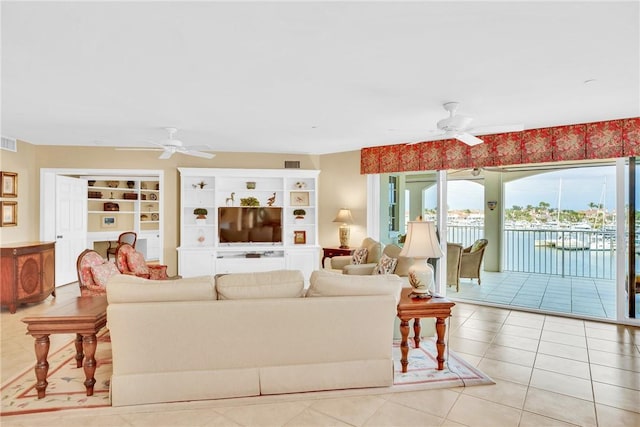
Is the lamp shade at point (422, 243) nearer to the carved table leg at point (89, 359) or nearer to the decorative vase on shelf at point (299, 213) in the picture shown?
the carved table leg at point (89, 359)

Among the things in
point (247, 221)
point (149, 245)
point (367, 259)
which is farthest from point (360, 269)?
point (149, 245)

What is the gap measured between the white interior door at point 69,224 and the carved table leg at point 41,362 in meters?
4.48

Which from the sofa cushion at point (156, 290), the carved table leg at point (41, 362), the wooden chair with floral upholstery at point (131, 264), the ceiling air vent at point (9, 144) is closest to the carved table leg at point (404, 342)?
the sofa cushion at point (156, 290)

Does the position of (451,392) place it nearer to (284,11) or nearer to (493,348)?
(493,348)

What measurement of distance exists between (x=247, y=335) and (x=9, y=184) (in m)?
5.22

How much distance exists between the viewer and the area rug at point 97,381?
103 inches

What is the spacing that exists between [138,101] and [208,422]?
3055 millimetres

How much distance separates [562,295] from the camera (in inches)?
232

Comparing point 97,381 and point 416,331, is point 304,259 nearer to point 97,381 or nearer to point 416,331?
point 416,331

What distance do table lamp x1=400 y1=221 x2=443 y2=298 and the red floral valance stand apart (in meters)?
2.56

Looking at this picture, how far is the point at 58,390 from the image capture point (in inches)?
110

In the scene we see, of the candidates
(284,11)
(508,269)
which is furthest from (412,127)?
(508,269)

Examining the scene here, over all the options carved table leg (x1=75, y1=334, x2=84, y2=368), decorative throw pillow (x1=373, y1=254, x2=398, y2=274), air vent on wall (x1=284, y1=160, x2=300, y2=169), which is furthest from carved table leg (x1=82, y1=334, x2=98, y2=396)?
air vent on wall (x1=284, y1=160, x2=300, y2=169)

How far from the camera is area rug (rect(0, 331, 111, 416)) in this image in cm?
257
